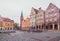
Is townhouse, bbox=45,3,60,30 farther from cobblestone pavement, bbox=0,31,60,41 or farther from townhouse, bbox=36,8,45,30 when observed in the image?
cobblestone pavement, bbox=0,31,60,41

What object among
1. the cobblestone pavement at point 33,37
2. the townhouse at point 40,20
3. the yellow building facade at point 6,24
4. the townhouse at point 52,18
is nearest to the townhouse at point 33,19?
the townhouse at point 40,20

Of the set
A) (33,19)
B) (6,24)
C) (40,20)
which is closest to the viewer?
(6,24)

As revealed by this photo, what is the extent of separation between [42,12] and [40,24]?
240 cm

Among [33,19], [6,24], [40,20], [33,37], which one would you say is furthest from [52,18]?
[33,37]

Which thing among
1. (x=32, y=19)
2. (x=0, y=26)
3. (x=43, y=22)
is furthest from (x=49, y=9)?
(x=0, y=26)

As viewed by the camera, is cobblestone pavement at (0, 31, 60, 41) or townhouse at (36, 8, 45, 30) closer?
cobblestone pavement at (0, 31, 60, 41)

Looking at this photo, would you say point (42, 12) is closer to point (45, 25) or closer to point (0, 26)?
point (45, 25)

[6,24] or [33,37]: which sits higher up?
[6,24]

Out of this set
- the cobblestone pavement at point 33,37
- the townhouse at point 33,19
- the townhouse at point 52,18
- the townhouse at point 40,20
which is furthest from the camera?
the townhouse at point 33,19

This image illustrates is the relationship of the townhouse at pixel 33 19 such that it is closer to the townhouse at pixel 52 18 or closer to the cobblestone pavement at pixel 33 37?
the townhouse at pixel 52 18

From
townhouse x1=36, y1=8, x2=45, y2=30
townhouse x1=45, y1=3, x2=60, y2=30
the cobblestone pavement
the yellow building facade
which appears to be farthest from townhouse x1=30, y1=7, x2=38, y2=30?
the cobblestone pavement

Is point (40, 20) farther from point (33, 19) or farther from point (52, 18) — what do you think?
point (52, 18)

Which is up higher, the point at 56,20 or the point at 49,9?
the point at 49,9

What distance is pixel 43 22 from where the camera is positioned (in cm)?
2547
